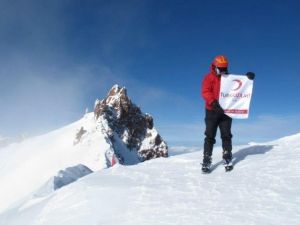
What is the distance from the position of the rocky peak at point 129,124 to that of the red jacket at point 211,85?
125 meters

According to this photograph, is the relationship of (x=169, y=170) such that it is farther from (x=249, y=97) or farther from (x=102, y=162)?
(x=102, y=162)

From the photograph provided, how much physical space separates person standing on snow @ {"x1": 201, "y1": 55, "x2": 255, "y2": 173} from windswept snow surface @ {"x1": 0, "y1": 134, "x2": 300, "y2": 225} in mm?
399

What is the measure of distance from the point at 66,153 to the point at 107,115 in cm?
1797

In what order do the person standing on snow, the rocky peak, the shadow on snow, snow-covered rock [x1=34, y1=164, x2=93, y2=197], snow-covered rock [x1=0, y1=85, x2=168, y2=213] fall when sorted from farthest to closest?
the rocky peak < snow-covered rock [x1=0, y1=85, x2=168, y2=213] < snow-covered rock [x1=34, y1=164, x2=93, y2=197] < the shadow on snow < the person standing on snow

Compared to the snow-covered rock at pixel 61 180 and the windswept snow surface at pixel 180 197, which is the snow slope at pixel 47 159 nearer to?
the snow-covered rock at pixel 61 180

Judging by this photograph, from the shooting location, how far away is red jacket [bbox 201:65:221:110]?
35.1ft

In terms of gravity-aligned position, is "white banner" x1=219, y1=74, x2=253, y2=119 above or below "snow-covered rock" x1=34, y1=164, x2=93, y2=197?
above

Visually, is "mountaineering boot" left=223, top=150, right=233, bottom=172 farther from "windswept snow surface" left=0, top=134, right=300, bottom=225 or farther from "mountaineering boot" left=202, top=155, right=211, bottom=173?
"mountaineering boot" left=202, top=155, right=211, bottom=173

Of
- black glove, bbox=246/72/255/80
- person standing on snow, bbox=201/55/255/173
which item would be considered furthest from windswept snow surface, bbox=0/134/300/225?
black glove, bbox=246/72/255/80

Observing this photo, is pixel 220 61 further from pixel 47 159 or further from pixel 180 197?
pixel 47 159

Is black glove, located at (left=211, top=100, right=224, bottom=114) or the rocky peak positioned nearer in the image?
black glove, located at (left=211, top=100, right=224, bottom=114)

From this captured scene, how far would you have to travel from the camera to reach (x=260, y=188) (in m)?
8.98

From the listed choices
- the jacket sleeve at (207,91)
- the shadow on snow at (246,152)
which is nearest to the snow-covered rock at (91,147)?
the shadow on snow at (246,152)

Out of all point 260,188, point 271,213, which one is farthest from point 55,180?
point 271,213
